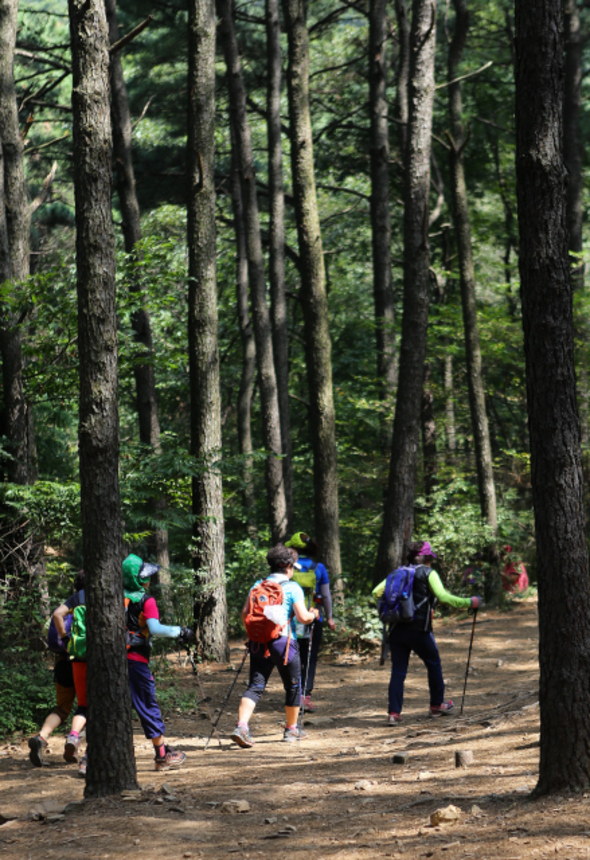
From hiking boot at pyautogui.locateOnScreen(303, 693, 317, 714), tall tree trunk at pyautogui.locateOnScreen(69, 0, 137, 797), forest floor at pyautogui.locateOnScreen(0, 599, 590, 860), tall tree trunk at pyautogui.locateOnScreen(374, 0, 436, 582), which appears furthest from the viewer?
tall tree trunk at pyautogui.locateOnScreen(374, 0, 436, 582)

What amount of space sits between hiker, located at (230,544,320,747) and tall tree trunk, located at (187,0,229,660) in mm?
3959

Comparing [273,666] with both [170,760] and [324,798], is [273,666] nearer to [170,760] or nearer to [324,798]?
[170,760]

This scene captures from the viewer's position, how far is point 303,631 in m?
9.10

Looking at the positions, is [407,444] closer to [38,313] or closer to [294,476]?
[38,313]

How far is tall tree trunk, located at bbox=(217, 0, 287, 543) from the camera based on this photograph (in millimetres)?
16469

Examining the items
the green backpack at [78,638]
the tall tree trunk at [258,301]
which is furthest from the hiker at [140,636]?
the tall tree trunk at [258,301]

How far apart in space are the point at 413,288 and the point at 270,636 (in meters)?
6.64

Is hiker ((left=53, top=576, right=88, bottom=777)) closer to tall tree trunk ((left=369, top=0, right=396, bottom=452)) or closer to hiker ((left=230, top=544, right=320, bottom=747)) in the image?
hiker ((left=230, top=544, right=320, bottom=747))

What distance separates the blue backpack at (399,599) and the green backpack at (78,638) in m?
3.12

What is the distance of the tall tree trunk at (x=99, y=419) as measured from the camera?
19.0 ft

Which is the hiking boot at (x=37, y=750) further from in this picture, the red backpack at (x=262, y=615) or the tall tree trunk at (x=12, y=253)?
the tall tree trunk at (x=12, y=253)

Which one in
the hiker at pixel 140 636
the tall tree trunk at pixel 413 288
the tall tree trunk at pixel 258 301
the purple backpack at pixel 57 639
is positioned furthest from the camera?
the tall tree trunk at pixel 258 301

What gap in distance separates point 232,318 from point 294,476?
5.14 metres

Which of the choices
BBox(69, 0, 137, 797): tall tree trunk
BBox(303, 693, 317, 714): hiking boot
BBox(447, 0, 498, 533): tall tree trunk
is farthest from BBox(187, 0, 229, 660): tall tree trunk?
BBox(447, 0, 498, 533): tall tree trunk
